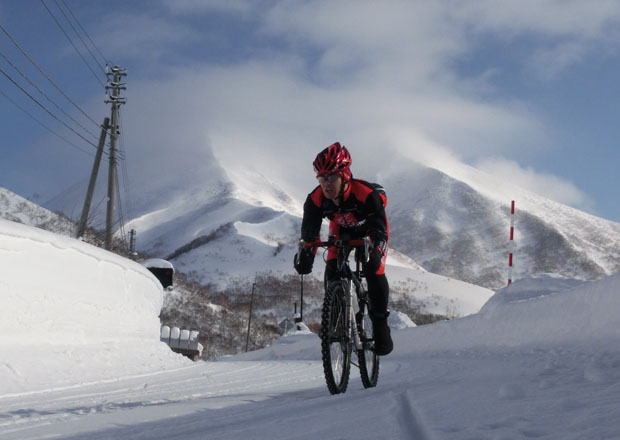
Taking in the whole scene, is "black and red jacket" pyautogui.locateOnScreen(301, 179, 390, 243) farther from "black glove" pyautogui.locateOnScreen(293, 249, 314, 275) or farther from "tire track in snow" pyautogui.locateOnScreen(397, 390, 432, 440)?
"tire track in snow" pyautogui.locateOnScreen(397, 390, 432, 440)

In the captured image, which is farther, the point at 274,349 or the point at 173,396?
the point at 274,349

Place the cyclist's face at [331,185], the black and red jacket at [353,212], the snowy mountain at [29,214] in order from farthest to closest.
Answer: the snowy mountain at [29,214] < the black and red jacket at [353,212] < the cyclist's face at [331,185]

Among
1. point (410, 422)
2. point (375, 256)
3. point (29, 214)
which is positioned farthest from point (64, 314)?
point (29, 214)

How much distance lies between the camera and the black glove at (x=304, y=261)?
15.6ft

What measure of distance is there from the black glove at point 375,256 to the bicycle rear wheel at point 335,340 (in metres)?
0.28

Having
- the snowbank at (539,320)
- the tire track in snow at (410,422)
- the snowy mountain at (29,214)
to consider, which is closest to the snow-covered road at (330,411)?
the tire track in snow at (410,422)

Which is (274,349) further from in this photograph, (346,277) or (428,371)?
(346,277)

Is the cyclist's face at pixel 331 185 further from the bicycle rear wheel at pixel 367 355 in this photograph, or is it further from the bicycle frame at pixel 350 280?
the bicycle rear wheel at pixel 367 355

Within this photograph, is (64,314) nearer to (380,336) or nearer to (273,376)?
(273,376)

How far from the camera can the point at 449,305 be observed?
9631 centimetres

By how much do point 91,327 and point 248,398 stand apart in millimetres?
4425

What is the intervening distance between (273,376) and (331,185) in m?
3.23

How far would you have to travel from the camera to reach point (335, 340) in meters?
4.62

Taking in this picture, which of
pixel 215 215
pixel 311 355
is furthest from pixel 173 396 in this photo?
pixel 215 215
